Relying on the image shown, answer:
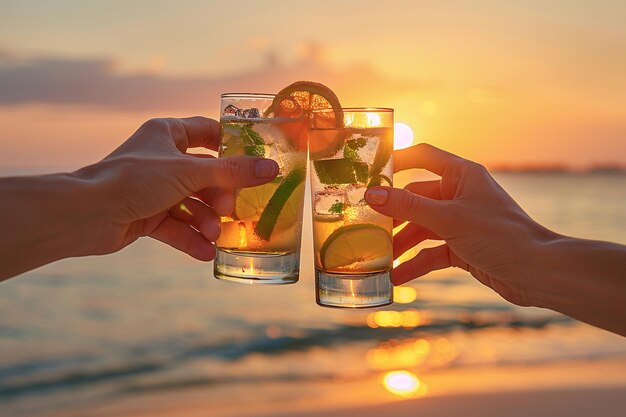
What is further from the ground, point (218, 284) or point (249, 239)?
point (249, 239)

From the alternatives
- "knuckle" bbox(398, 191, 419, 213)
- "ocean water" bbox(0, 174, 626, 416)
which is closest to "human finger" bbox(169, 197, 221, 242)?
"knuckle" bbox(398, 191, 419, 213)

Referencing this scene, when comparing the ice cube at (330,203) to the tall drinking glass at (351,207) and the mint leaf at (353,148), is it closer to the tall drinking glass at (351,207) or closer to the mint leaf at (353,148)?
the tall drinking glass at (351,207)

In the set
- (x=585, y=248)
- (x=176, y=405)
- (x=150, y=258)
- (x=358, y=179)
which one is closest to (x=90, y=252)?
(x=358, y=179)

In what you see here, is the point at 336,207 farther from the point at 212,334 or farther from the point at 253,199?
the point at 212,334

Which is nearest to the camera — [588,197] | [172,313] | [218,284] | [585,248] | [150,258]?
[585,248]

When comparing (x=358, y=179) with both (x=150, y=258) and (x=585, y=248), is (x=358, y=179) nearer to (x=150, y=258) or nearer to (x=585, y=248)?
(x=585, y=248)

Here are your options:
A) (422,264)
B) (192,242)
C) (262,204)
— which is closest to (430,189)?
(422,264)

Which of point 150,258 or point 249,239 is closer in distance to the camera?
point 249,239

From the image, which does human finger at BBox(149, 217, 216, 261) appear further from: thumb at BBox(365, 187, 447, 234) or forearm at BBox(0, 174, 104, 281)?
thumb at BBox(365, 187, 447, 234)

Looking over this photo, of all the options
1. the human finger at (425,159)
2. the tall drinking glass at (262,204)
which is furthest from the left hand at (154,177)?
the human finger at (425,159)
